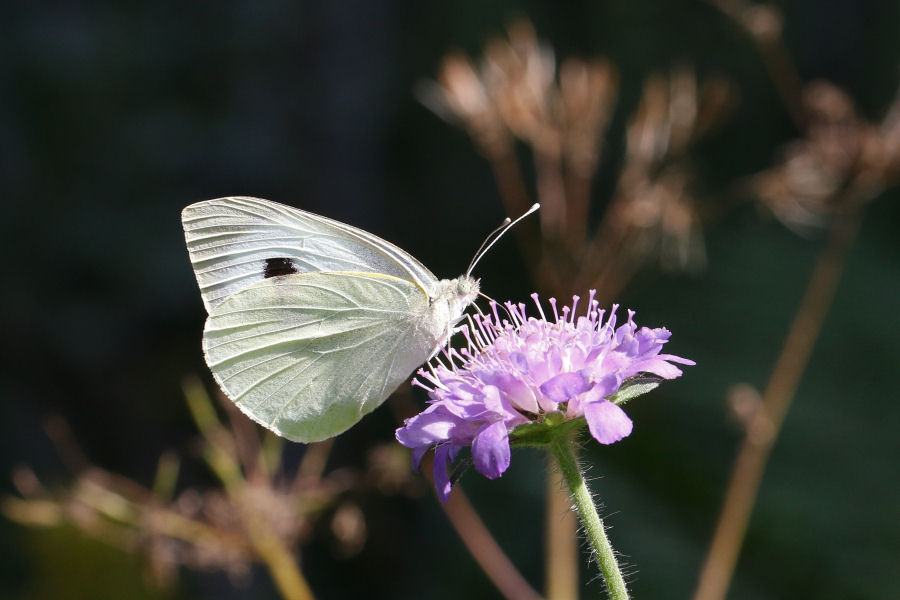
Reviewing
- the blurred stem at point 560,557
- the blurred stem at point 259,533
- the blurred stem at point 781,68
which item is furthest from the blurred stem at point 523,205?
the blurred stem at point 259,533

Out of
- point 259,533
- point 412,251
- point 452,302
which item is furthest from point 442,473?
point 412,251

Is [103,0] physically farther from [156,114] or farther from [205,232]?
[205,232]

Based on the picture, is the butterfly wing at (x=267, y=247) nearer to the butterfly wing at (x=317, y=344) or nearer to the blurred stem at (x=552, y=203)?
the butterfly wing at (x=317, y=344)

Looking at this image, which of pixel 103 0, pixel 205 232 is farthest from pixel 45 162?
pixel 205 232

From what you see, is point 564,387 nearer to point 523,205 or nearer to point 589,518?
point 589,518

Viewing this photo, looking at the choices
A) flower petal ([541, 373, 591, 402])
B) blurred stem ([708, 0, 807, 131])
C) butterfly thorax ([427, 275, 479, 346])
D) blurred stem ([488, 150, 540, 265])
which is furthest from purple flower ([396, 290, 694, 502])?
blurred stem ([488, 150, 540, 265])

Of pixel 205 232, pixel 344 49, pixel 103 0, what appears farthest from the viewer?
pixel 344 49

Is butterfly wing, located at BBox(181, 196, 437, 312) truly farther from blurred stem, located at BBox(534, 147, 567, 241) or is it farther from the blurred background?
the blurred background
